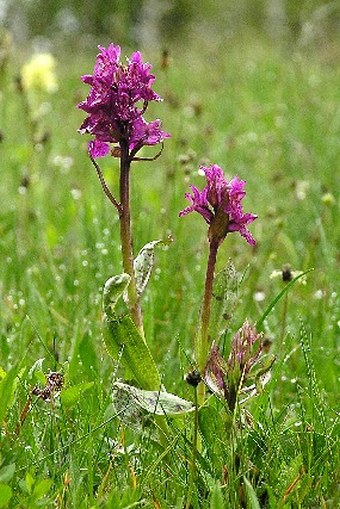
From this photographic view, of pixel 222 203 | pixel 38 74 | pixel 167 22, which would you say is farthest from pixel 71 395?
pixel 167 22

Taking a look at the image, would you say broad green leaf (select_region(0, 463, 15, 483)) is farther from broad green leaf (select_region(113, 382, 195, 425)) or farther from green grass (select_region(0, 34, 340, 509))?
broad green leaf (select_region(113, 382, 195, 425))

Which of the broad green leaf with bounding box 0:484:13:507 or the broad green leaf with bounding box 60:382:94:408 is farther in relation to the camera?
the broad green leaf with bounding box 60:382:94:408

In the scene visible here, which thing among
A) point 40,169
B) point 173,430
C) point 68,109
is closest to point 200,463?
point 173,430

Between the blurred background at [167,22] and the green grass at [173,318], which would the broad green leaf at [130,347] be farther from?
the blurred background at [167,22]

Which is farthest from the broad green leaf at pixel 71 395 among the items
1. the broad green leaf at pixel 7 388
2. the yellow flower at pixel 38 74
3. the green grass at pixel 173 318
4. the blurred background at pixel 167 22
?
the yellow flower at pixel 38 74

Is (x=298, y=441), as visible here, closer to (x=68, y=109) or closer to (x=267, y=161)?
(x=267, y=161)

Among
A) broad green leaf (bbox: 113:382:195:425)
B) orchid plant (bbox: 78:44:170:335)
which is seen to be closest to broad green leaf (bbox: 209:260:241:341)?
broad green leaf (bbox: 113:382:195:425)

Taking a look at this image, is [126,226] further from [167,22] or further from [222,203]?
[167,22]
